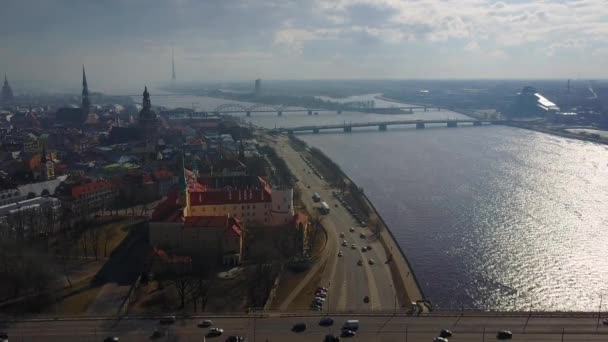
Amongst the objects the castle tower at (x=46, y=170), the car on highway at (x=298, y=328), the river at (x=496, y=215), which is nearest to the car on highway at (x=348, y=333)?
the car on highway at (x=298, y=328)

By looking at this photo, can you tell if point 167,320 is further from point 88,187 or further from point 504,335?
point 88,187

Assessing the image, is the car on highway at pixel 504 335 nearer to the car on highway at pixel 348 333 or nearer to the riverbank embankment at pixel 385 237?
the car on highway at pixel 348 333

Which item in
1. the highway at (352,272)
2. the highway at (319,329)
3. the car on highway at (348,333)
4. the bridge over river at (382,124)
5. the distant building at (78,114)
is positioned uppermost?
the distant building at (78,114)

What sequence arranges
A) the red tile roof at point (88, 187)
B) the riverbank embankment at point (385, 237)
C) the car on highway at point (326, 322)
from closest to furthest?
the car on highway at point (326, 322), the riverbank embankment at point (385, 237), the red tile roof at point (88, 187)

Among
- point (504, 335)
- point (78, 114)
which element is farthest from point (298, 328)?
point (78, 114)

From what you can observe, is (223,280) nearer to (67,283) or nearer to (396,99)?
(67,283)

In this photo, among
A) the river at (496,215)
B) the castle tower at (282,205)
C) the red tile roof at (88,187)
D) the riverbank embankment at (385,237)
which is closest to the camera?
the riverbank embankment at (385,237)

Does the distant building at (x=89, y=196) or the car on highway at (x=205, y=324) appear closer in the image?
the car on highway at (x=205, y=324)
